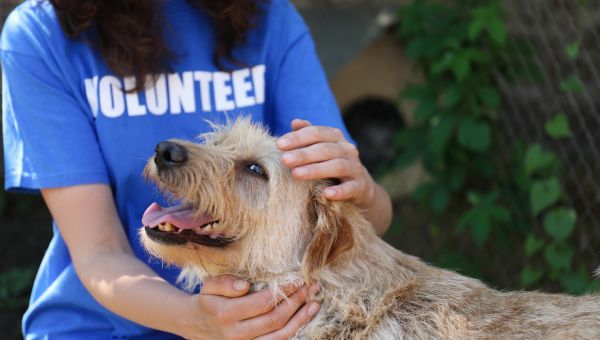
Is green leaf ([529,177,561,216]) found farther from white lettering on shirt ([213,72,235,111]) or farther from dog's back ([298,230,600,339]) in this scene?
white lettering on shirt ([213,72,235,111])

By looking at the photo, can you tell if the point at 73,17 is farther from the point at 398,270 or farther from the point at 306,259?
the point at 398,270

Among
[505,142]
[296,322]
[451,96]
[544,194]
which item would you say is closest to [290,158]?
[296,322]

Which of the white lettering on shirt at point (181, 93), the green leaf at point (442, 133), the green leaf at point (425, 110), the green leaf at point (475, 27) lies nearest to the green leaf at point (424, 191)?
the green leaf at point (442, 133)

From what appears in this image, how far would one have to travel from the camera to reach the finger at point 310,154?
2359mm

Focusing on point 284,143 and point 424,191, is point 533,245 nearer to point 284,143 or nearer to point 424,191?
point 424,191

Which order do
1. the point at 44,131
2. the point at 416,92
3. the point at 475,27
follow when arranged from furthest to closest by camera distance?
the point at 416,92 < the point at 475,27 < the point at 44,131

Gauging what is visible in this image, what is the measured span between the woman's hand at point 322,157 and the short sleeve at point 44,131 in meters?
0.70

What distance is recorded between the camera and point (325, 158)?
7.86ft

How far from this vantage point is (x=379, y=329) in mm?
2363

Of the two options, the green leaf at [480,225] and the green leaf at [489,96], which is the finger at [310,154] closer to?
the green leaf at [480,225]

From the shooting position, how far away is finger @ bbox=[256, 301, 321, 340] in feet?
7.71

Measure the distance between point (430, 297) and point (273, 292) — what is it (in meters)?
0.48

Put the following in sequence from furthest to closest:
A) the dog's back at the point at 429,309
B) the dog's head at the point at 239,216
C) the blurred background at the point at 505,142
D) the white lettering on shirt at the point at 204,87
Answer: the blurred background at the point at 505,142, the white lettering on shirt at the point at 204,87, the dog's head at the point at 239,216, the dog's back at the point at 429,309

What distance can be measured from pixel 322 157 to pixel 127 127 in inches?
29.0
